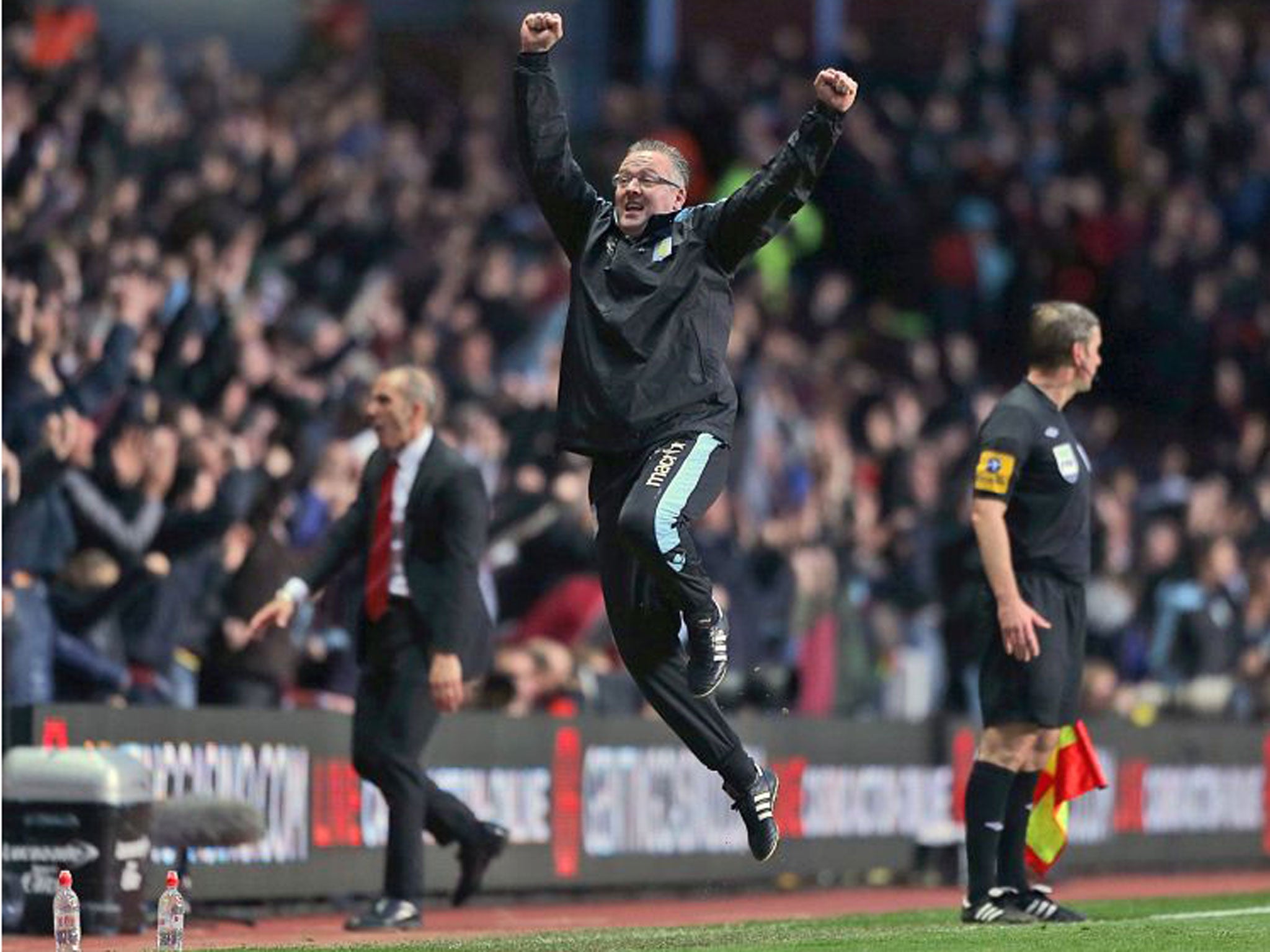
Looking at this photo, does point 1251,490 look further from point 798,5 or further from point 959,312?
point 798,5

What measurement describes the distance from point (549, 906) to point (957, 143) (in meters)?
12.9

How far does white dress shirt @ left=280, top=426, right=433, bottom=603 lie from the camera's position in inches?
470

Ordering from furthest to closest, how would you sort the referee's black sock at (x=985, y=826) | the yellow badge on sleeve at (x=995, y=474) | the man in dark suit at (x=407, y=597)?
1. the man in dark suit at (x=407, y=597)
2. the referee's black sock at (x=985, y=826)
3. the yellow badge on sleeve at (x=995, y=474)

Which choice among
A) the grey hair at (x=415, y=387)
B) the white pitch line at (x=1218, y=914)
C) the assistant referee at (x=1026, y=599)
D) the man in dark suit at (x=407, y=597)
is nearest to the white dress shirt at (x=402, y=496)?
the man in dark suit at (x=407, y=597)

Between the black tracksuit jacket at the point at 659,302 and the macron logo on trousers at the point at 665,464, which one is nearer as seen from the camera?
the macron logo on trousers at the point at 665,464

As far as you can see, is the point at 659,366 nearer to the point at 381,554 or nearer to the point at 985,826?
the point at 985,826

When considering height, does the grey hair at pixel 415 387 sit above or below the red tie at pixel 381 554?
above

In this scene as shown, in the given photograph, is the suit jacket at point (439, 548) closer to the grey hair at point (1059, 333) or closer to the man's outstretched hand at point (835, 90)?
the grey hair at point (1059, 333)

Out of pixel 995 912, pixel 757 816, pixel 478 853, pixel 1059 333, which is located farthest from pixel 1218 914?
pixel 478 853

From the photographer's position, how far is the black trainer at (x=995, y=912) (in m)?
10.7

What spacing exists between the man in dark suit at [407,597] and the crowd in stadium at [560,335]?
23.6 inches

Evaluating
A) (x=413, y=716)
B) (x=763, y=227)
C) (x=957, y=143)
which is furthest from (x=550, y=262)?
(x=763, y=227)

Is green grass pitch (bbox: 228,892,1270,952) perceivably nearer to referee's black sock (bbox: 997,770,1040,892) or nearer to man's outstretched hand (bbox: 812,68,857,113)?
referee's black sock (bbox: 997,770,1040,892)

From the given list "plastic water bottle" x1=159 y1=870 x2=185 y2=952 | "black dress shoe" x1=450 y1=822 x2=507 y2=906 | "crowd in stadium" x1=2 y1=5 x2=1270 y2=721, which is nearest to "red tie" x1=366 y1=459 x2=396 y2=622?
"crowd in stadium" x1=2 y1=5 x2=1270 y2=721
